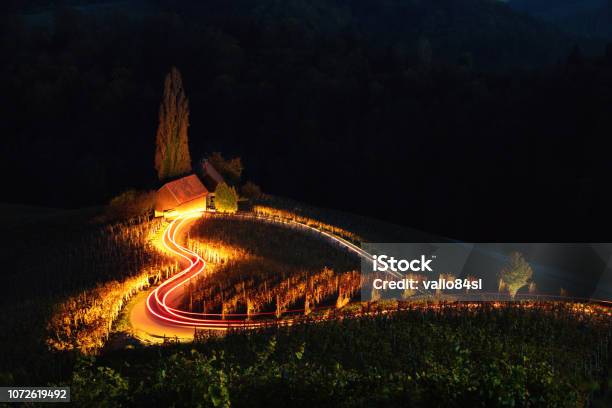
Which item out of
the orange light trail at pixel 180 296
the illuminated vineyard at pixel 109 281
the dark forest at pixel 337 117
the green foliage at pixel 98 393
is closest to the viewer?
the green foliage at pixel 98 393

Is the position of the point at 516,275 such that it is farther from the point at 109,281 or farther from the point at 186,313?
the point at 109,281

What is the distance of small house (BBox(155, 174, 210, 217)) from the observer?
102ft

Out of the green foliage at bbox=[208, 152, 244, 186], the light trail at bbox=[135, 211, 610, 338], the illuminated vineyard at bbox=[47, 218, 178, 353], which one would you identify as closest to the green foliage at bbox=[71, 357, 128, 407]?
the illuminated vineyard at bbox=[47, 218, 178, 353]

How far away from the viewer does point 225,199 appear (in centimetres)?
3173

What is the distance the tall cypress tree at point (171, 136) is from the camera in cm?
3478

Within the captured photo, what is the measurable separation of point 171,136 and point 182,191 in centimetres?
467

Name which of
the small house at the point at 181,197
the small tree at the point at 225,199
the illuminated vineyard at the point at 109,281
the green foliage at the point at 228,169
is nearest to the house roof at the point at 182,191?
the small house at the point at 181,197

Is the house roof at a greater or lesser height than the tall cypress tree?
lesser

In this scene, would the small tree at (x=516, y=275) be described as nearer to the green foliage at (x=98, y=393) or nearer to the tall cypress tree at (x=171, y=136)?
the green foliage at (x=98, y=393)

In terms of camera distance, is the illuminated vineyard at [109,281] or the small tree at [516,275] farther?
the small tree at [516,275]

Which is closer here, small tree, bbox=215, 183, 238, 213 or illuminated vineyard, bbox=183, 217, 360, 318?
illuminated vineyard, bbox=183, 217, 360, 318

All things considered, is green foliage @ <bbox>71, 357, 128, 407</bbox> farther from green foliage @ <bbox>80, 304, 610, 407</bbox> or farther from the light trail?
the light trail

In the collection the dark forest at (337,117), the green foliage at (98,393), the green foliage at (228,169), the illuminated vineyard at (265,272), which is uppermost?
the dark forest at (337,117)

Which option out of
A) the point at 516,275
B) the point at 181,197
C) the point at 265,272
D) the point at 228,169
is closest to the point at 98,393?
the point at 265,272
